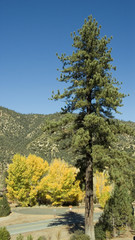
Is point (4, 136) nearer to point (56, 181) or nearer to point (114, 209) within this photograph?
point (56, 181)

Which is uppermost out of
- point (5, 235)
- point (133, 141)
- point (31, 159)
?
point (133, 141)

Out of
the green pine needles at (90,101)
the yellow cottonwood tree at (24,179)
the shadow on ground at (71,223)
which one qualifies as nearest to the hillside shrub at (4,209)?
the yellow cottonwood tree at (24,179)

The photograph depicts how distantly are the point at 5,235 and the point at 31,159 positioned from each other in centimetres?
2746

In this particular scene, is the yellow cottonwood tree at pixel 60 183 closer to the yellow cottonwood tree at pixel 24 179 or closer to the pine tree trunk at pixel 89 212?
the yellow cottonwood tree at pixel 24 179

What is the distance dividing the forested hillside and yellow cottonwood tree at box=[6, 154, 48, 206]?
2371cm

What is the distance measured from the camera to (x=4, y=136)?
387 ft

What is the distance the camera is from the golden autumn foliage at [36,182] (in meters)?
37.5

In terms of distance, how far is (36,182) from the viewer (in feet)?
134

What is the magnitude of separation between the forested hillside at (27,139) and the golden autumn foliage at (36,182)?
2417 centimetres

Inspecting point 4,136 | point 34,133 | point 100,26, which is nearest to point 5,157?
point 4,136

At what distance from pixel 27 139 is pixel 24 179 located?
84467 millimetres

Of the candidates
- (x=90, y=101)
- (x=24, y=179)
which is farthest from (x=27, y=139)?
(x=90, y=101)

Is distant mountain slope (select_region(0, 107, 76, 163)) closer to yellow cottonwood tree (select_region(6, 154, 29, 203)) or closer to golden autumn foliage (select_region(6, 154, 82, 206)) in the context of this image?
golden autumn foliage (select_region(6, 154, 82, 206))

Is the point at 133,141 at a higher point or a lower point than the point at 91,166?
higher
